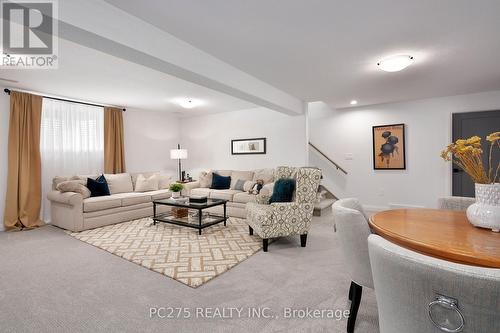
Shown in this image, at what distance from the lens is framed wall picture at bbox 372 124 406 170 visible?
545cm

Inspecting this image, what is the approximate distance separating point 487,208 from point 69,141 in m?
6.21

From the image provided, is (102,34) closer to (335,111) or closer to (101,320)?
(101,320)

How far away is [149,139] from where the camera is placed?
6641mm

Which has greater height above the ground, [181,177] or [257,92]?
[257,92]

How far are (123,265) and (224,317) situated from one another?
1.53 meters

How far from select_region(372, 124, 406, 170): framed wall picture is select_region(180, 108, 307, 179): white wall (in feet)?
5.43

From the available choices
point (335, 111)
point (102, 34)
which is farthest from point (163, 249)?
point (335, 111)

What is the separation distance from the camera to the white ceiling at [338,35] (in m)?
2.05

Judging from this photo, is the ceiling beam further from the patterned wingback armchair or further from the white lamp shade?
the white lamp shade

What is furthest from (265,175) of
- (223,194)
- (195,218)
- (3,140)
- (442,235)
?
(3,140)

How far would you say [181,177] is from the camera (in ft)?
23.6

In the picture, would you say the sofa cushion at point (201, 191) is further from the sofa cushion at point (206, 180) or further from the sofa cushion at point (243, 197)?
the sofa cushion at point (243, 197)

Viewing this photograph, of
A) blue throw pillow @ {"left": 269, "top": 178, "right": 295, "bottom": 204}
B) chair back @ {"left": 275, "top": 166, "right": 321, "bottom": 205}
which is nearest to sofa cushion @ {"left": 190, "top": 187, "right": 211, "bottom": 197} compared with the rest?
blue throw pillow @ {"left": 269, "top": 178, "right": 295, "bottom": 204}

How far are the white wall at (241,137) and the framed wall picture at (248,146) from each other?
0.10 metres
